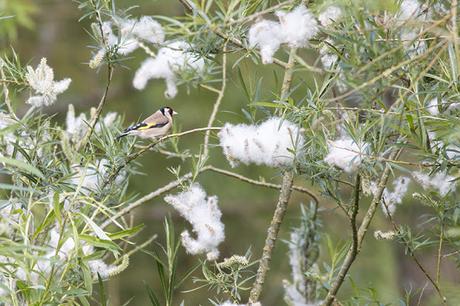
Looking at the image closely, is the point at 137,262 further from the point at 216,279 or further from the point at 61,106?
the point at 216,279

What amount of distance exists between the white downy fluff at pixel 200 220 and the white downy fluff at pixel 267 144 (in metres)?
0.22

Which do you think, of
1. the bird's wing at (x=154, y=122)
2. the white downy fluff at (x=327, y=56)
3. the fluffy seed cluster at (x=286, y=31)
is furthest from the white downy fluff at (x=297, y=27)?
the bird's wing at (x=154, y=122)

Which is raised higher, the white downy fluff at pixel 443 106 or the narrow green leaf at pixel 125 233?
the white downy fluff at pixel 443 106

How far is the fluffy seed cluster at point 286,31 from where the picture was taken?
184cm

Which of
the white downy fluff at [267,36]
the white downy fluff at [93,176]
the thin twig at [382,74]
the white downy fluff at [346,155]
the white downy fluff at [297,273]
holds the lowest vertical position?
the white downy fluff at [297,273]

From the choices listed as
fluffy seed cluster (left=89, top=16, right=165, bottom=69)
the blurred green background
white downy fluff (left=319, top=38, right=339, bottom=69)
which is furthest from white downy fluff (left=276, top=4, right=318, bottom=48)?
the blurred green background

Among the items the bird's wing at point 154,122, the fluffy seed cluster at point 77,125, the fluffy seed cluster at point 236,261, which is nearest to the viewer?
the fluffy seed cluster at point 236,261

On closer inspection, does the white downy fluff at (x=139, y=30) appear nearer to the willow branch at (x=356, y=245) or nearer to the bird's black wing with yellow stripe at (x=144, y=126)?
the bird's black wing with yellow stripe at (x=144, y=126)

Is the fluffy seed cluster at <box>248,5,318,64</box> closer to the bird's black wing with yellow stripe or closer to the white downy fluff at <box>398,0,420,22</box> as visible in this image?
the white downy fluff at <box>398,0,420,22</box>

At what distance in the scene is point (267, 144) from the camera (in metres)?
2.03

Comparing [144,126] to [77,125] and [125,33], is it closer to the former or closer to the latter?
[77,125]

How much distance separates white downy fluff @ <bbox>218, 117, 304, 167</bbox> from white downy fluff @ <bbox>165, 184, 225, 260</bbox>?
0.22 m

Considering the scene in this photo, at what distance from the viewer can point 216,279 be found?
2.19 metres

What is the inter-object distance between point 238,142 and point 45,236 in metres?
0.61
